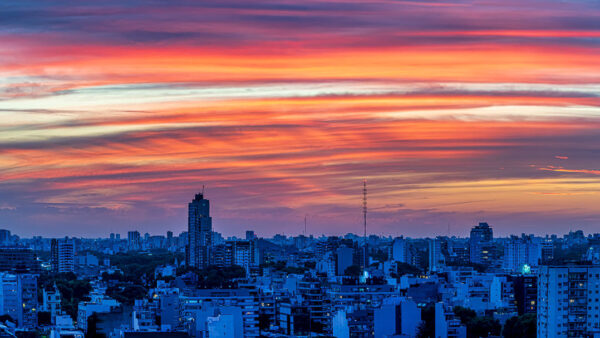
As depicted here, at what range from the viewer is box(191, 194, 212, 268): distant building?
318 ft

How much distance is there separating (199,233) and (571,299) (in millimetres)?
77753

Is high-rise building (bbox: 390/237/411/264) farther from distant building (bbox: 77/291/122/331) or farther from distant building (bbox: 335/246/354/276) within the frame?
distant building (bbox: 77/291/122/331)

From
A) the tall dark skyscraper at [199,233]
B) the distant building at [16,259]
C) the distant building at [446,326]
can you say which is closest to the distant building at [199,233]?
the tall dark skyscraper at [199,233]

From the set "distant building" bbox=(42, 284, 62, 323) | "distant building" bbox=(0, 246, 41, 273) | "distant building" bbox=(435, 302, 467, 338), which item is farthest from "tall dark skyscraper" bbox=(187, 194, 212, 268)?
"distant building" bbox=(435, 302, 467, 338)

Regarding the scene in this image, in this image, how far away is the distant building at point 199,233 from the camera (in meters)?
97.1

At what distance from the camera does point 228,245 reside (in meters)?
95.8

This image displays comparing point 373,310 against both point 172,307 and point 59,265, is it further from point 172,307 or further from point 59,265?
point 59,265

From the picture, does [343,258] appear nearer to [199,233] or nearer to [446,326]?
[199,233]

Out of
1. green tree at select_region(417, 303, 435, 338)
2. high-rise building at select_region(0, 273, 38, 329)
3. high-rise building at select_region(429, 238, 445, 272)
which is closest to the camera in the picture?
green tree at select_region(417, 303, 435, 338)

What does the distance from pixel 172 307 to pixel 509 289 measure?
16.8 meters

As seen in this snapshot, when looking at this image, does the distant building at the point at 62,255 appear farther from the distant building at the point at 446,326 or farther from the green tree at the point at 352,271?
the distant building at the point at 446,326

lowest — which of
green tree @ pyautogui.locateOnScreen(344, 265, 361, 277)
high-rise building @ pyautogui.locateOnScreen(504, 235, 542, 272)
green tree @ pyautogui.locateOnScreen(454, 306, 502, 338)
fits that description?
green tree @ pyautogui.locateOnScreen(454, 306, 502, 338)

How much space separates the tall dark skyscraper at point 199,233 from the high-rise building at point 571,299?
66.0 m

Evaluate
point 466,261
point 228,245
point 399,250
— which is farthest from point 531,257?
point 228,245
